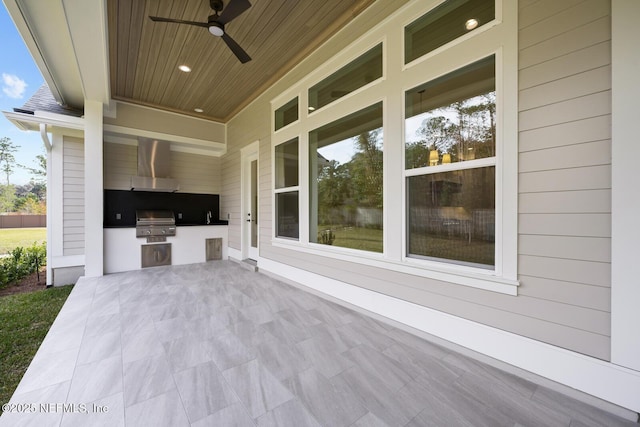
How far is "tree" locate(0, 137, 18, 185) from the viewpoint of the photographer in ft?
18.4

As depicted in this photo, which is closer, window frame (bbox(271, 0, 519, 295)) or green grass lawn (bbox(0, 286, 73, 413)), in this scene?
window frame (bbox(271, 0, 519, 295))

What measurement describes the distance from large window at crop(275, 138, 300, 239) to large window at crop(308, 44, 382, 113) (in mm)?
738

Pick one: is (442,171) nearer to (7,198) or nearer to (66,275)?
(66,275)

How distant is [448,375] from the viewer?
66.8 inches

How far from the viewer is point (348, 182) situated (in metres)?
3.10

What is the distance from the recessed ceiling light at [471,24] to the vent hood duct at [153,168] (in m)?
5.70

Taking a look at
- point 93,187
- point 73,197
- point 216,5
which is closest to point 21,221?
point 73,197

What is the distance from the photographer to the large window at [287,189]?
12.7ft

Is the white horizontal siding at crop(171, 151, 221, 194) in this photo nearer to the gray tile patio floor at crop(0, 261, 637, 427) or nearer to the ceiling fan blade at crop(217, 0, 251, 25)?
the gray tile patio floor at crop(0, 261, 637, 427)

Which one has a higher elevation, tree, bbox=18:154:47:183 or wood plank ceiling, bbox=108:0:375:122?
wood plank ceiling, bbox=108:0:375:122

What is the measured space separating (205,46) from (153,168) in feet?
10.0

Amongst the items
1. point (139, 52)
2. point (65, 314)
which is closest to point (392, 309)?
point (65, 314)

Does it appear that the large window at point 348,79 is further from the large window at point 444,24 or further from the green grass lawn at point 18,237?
the green grass lawn at point 18,237

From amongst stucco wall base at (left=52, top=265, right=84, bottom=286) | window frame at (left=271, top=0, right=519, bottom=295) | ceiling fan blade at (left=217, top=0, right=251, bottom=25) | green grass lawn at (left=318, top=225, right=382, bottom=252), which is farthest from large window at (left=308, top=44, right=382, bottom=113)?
stucco wall base at (left=52, top=265, right=84, bottom=286)
